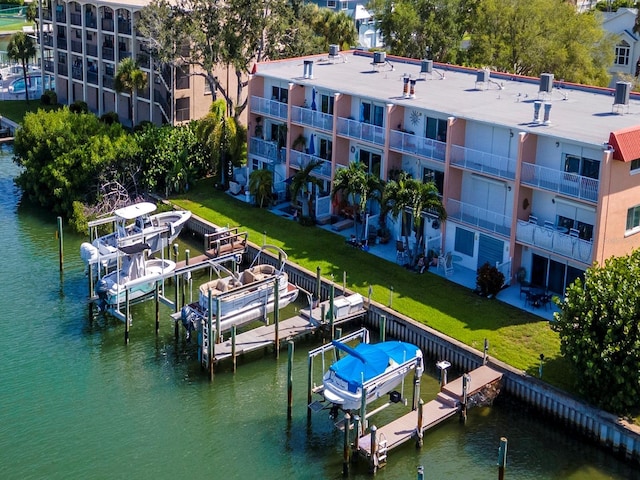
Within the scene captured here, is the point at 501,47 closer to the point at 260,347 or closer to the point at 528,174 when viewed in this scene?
the point at 528,174

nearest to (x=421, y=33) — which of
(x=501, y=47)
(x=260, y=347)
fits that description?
(x=501, y=47)

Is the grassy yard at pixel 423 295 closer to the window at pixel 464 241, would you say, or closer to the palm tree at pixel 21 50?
the window at pixel 464 241


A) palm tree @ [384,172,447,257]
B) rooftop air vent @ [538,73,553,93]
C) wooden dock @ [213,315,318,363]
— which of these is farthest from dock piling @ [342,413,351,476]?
rooftop air vent @ [538,73,553,93]

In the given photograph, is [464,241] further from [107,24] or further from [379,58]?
[107,24]

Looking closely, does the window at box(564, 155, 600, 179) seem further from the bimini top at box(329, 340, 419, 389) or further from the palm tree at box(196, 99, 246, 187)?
the palm tree at box(196, 99, 246, 187)

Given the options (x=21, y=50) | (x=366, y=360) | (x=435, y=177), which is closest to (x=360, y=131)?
(x=435, y=177)

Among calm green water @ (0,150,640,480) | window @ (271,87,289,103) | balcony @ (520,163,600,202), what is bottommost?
calm green water @ (0,150,640,480)
